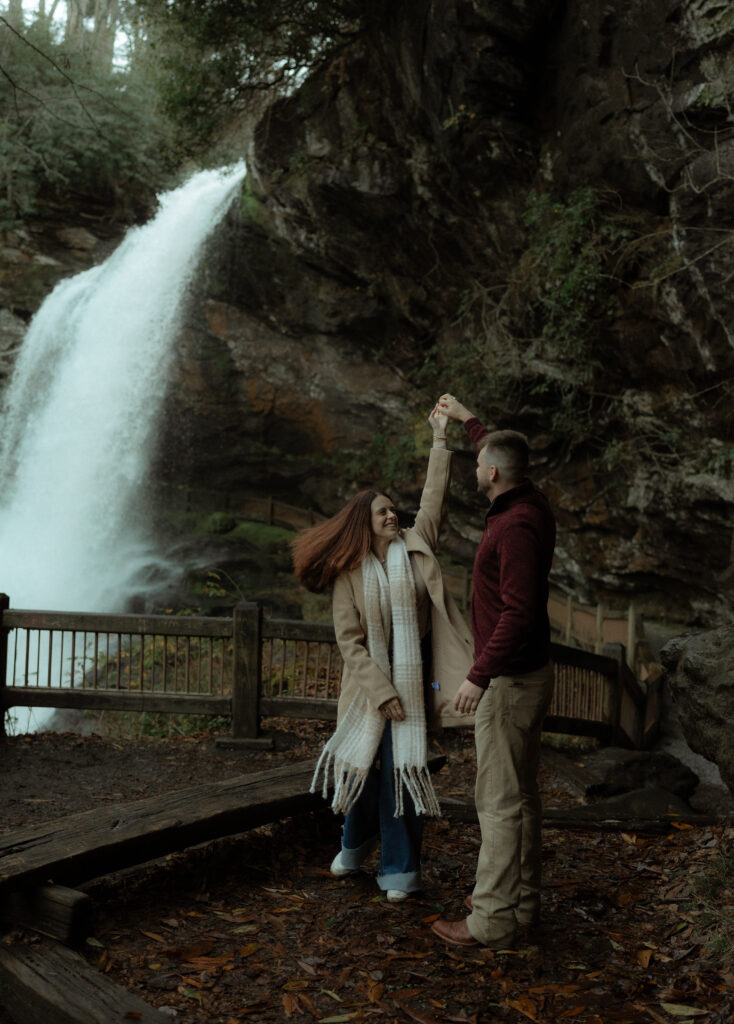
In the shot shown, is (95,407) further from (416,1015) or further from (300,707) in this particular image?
(416,1015)

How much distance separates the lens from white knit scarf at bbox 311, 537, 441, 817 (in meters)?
3.40

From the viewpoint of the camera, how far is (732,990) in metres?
2.82

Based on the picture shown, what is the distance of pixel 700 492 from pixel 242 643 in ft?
20.7

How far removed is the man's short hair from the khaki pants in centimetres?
81

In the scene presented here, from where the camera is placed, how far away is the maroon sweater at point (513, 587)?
3031 mm

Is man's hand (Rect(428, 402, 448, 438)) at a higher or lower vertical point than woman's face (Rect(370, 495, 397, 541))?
higher

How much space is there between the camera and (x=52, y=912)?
298 centimetres

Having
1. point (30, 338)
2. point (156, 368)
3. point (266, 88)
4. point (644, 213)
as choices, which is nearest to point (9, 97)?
point (30, 338)

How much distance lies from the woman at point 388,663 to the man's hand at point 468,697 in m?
0.39

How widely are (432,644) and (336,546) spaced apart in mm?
626

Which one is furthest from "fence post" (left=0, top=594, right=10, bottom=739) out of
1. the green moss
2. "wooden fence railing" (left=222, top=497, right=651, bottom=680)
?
the green moss

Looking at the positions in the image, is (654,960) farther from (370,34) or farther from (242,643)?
(370,34)

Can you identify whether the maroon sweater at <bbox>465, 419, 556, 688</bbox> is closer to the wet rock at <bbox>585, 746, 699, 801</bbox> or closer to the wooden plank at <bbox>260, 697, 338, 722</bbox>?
the wooden plank at <bbox>260, 697, 338, 722</bbox>


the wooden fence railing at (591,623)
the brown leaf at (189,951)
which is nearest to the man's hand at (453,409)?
the brown leaf at (189,951)
